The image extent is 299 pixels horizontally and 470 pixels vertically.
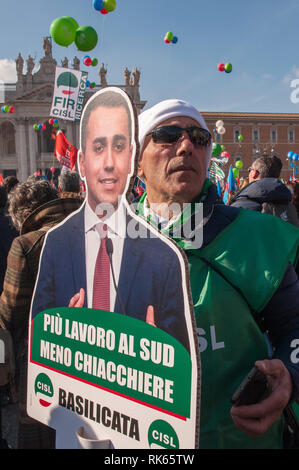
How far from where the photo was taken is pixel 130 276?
3.43 feet

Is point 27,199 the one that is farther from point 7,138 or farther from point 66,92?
point 7,138

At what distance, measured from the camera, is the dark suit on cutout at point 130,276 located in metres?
0.96

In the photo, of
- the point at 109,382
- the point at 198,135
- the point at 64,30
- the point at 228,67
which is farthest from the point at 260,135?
the point at 109,382

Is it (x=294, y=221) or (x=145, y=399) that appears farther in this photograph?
(x=294, y=221)

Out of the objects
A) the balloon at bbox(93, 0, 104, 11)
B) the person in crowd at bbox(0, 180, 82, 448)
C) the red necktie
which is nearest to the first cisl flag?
the balloon at bbox(93, 0, 104, 11)

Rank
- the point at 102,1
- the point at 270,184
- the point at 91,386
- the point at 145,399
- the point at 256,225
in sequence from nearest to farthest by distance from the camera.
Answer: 1. the point at 145,399
2. the point at 91,386
3. the point at 256,225
4. the point at 270,184
5. the point at 102,1

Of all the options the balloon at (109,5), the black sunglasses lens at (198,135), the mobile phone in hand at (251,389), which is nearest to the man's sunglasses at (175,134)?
the black sunglasses lens at (198,135)

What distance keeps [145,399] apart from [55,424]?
37 centimetres

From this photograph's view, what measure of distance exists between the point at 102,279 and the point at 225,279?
0.36 metres

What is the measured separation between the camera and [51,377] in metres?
1.22
